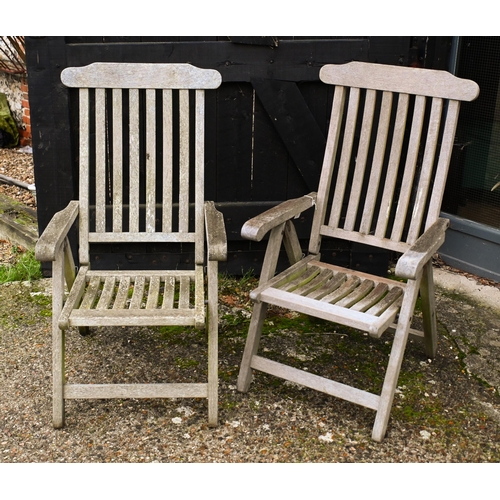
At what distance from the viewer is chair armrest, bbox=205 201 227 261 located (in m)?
2.68

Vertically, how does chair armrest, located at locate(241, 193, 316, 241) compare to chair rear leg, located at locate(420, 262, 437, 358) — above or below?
above

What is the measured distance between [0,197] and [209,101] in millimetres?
2410

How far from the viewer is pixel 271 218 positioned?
296 cm

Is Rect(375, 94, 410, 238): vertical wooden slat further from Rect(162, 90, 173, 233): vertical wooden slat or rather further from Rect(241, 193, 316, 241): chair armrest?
Rect(162, 90, 173, 233): vertical wooden slat

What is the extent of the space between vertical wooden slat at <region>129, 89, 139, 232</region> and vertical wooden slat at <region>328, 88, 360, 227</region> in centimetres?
97

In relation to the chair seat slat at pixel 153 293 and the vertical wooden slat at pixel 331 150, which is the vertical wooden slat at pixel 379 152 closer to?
the vertical wooden slat at pixel 331 150

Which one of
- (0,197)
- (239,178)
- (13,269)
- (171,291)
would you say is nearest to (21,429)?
(171,291)

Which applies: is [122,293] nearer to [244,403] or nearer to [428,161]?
[244,403]

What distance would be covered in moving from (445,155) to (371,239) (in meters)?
0.54

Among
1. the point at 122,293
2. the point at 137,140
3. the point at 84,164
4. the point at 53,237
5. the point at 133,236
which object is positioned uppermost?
the point at 137,140

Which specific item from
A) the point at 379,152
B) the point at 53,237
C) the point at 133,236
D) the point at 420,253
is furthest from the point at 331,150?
the point at 53,237

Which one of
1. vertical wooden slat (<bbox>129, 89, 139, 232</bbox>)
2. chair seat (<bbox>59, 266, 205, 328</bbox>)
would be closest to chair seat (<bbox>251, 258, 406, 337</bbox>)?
chair seat (<bbox>59, 266, 205, 328</bbox>)

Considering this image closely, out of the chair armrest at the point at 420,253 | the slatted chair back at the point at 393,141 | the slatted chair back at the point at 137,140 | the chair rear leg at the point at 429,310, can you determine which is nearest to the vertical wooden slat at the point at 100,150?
the slatted chair back at the point at 137,140

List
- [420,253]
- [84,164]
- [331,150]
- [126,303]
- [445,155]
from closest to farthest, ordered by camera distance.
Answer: [420,253], [126,303], [445,155], [84,164], [331,150]
